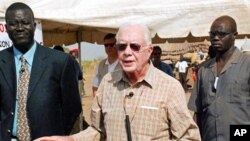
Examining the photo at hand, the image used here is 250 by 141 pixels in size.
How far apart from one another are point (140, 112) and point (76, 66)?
92 centimetres

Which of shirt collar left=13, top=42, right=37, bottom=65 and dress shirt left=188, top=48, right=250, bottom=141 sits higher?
shirt collar left=13, top=42, right=37, bottom=65

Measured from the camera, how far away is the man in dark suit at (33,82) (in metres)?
2.95

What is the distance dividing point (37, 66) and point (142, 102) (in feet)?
2.75

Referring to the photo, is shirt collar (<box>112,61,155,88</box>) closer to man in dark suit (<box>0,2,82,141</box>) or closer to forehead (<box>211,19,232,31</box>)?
man in dark suit (<box>0,2,82,141</box>)

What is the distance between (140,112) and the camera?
252 centimetres

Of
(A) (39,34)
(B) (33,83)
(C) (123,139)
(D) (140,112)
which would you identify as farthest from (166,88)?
(A) (39,34)

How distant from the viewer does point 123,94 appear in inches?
103

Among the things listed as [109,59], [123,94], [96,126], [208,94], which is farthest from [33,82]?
[109,59]

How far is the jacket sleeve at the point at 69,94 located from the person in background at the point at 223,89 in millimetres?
1189

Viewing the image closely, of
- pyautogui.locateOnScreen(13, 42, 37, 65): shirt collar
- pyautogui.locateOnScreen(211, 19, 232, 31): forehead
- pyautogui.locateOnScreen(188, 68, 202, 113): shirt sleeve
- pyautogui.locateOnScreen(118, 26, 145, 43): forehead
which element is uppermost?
pyautogui.locateOnScreen(211, 19, 232, 31): forehead

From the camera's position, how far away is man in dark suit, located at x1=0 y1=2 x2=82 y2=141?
9.68 feet

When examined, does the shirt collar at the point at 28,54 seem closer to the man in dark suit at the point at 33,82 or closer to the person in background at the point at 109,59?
the man in dark suit at the point at 33,82

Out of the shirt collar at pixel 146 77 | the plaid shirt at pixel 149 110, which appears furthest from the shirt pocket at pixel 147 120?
the shirt collar at pixel 146 77

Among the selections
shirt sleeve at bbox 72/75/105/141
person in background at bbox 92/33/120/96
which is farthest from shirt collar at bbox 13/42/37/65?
person in background at bbox 92/33/120/96
